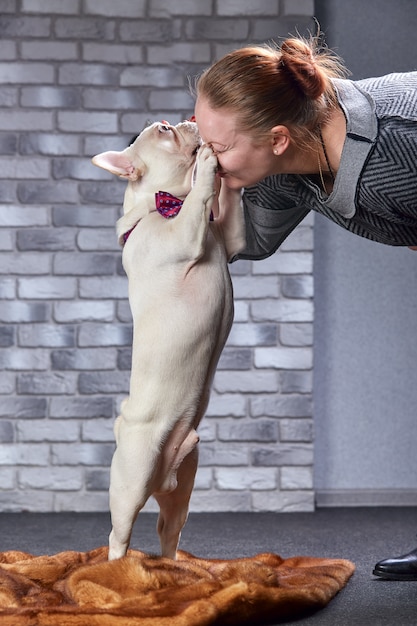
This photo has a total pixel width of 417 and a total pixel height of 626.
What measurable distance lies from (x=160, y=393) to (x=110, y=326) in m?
1.75

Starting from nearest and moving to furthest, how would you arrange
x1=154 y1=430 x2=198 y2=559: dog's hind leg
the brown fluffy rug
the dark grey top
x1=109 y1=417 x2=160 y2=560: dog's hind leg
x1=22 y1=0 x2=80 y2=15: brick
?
1. the brown fluffy rug
2. the dark grey top
3. x1=109 y1=417 x2=160 y2=560: dog's hind leg
4. x1=154 y1=430 x2=198 y2=559: dog's hind leg
5. x1=22 y1=0 x2=80 y2=15: brick

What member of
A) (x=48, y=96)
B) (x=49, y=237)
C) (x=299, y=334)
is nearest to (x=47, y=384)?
(x=49, y=237)

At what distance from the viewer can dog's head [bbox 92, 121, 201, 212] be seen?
2.19 meters

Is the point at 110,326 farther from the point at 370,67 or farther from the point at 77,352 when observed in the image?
the point at 370,67

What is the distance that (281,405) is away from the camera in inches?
149

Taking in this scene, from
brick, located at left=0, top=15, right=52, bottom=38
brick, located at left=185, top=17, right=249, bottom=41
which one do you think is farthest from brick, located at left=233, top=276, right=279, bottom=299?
brick, located at left=0, top=15, right=52, bottom=38

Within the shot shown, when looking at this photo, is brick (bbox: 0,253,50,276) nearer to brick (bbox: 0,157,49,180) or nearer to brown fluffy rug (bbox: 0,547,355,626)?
brick (bbox: 0,157,49,180)

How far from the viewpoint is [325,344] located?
13.1ft

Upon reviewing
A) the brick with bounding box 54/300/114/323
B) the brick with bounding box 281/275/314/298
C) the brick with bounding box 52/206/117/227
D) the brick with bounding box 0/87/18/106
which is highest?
the brick with bounding box 0/87/18/106

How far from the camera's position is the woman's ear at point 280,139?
6.38ft

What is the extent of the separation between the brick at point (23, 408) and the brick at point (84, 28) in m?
1.54

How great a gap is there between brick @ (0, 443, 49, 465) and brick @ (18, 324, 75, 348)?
1.40 ft

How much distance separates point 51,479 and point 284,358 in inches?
43.6

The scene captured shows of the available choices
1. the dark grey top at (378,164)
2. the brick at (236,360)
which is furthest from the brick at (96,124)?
the dark grey top at (378,164)
